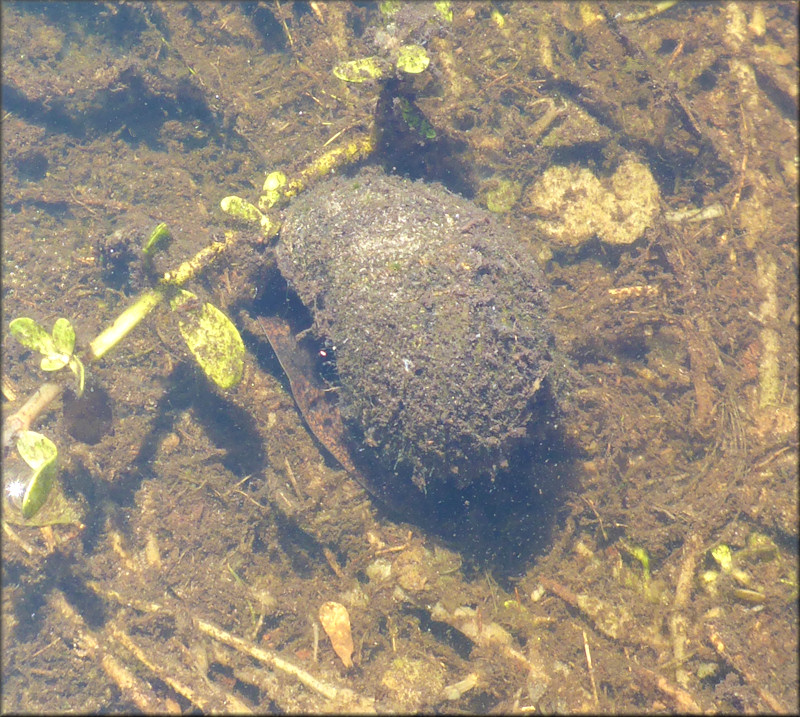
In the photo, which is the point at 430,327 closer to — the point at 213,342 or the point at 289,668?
the point at 213,342

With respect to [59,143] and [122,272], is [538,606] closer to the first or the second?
[122,272]

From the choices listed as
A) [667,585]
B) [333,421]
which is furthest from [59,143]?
[667,585]

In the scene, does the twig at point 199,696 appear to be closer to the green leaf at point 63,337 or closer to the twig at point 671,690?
the green leaf at point 63,337

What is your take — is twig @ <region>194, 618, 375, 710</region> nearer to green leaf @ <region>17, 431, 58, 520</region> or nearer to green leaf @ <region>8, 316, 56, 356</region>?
green leaf @ <region>17, 431, 58, 520</region>

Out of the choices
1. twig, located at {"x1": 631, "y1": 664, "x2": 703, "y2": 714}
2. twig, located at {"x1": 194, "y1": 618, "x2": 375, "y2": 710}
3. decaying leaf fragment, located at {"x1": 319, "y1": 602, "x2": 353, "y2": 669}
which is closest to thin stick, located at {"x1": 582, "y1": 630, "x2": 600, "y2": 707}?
twig, located at {"x1": 631, "y1": 664, "x2": 703, "y2": 714}

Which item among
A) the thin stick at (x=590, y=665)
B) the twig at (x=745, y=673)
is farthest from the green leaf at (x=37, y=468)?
the twig at (x=745, y=673)
